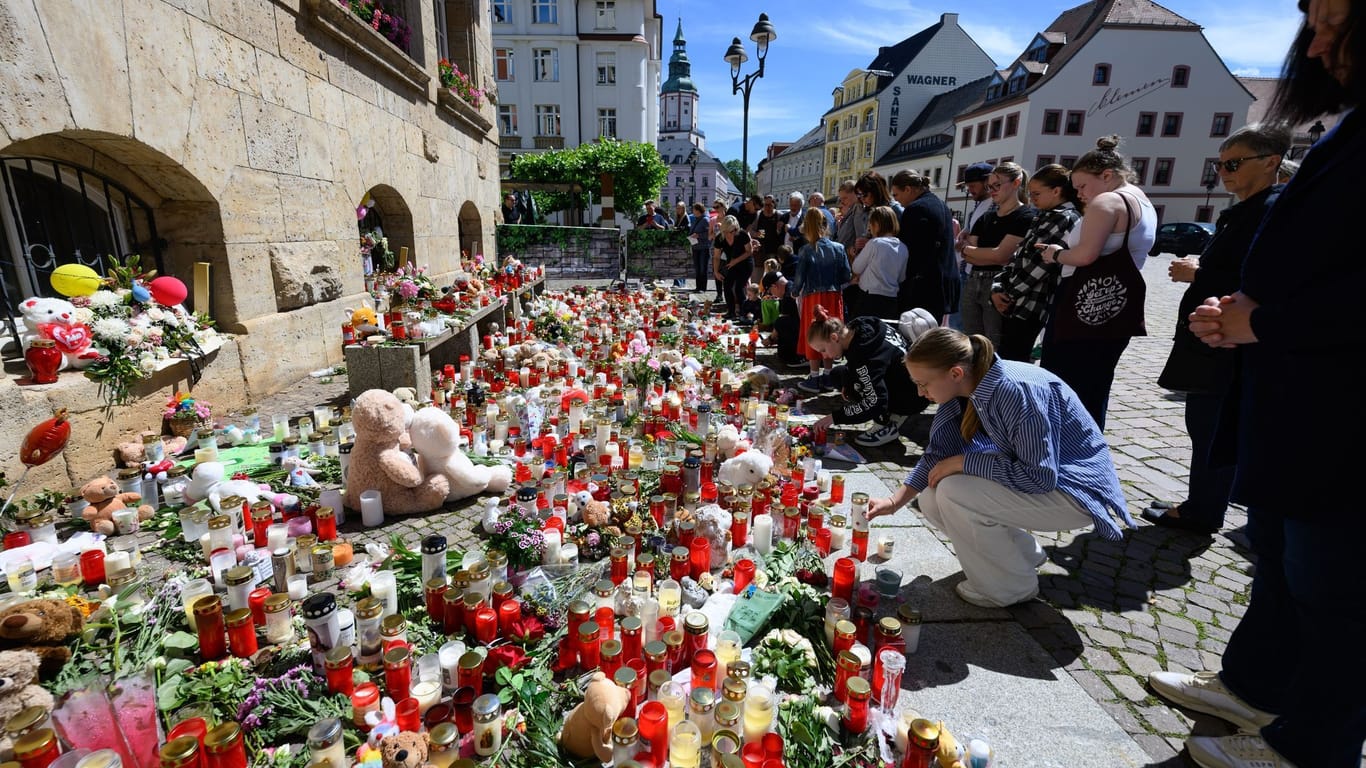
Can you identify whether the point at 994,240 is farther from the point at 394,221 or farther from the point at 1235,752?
the point at 394,221

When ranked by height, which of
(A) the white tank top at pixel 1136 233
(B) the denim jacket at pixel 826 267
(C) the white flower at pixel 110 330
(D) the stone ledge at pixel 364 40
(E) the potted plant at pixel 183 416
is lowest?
(E) the potted plant at pixel 183 416

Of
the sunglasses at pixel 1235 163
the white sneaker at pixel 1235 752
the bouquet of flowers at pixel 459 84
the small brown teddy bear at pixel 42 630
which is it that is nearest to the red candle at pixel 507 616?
the small brown teddy bear at pixel 42 630

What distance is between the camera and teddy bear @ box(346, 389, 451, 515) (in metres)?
3.48

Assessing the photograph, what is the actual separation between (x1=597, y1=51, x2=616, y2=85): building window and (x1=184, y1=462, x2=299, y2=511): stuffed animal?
3973 cm

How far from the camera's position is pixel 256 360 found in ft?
18.3

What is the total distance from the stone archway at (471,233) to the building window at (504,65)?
28678mm

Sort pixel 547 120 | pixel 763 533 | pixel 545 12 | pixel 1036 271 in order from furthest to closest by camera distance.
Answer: pixel 547 120 < pixel 545 12 < pixel 1036 271 < pixel 763 533

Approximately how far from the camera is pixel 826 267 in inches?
256

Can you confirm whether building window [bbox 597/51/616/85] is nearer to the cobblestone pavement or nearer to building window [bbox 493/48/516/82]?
building window [bbox 493/48/516/82]

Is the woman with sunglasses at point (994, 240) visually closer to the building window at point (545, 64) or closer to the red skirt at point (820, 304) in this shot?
the red skirt at point (820, 304)

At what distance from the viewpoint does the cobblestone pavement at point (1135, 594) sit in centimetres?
240

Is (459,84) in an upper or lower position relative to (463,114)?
upper

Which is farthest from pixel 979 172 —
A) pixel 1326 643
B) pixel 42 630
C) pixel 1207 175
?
pixel 1207 175

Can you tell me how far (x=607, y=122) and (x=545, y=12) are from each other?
7048 millimetres
